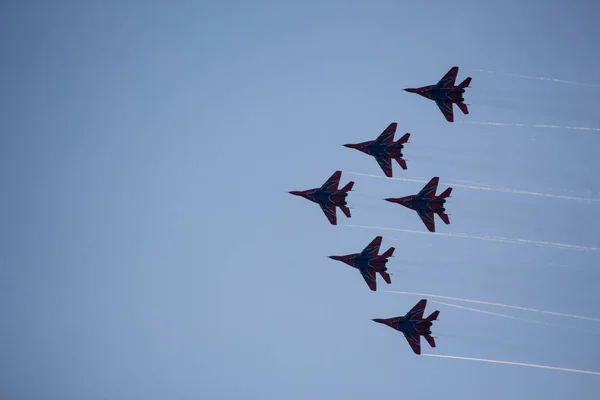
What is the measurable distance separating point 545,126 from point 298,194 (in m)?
26.1

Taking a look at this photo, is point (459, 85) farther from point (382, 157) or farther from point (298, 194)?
point (298, 194)

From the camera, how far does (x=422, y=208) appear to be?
73.4 m

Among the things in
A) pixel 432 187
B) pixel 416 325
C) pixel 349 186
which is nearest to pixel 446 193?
pixel 432 187

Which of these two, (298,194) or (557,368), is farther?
(298,194)

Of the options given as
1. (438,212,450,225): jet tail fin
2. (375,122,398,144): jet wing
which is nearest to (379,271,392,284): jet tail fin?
(438,212,450,225): jet tail fin

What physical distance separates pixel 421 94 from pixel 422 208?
1182 centimetres

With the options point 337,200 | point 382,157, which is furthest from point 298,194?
point 382,157

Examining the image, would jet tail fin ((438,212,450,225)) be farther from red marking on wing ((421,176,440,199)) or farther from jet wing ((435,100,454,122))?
jet wing ((435,100,454,122))

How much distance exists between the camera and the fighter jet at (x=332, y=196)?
243 ft

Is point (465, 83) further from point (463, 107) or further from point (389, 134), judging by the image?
point (389, 134)

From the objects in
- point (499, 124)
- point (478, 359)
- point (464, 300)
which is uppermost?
point (499, 124)

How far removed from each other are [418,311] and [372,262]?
6.61 metres

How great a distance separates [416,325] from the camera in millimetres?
72750

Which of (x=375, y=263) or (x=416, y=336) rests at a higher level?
(x=375, y=263)
